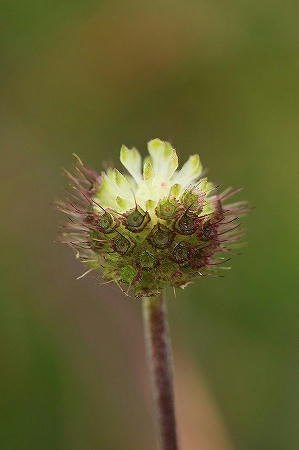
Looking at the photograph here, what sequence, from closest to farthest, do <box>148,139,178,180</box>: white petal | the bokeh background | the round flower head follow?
the round flower head → <box>148,139,178,180</box>: white petal → the bokeh background

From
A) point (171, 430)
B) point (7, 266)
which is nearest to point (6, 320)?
point (7, 266)

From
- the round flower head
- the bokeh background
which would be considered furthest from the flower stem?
the bokeh background

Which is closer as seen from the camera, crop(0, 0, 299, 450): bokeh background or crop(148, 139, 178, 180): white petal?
crop(148, 139, 178, 180): white petal

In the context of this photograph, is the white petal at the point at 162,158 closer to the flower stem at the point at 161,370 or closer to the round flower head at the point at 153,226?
the round flower head at the point at 153,226

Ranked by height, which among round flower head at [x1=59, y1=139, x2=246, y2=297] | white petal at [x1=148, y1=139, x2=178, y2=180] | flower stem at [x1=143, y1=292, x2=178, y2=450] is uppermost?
white petal at [x1=148, y1=139, x2=178, y2=180]

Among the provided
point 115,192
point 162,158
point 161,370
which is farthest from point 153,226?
point 161,370

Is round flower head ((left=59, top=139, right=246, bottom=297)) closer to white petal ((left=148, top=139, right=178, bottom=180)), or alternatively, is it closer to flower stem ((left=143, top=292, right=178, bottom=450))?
white petal ((left=148, top=139, right=178, bottom=180))

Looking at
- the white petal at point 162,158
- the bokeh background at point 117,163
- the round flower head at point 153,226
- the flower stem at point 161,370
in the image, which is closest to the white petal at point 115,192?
the round flower head at point 153,226
